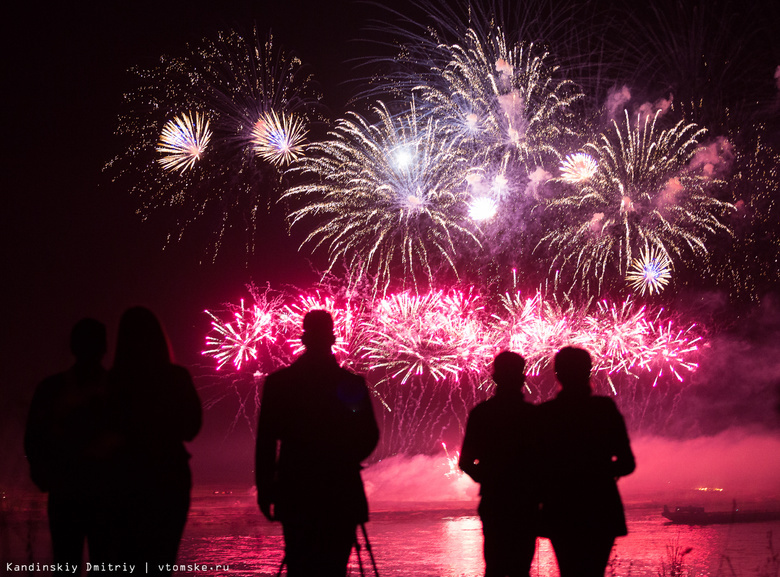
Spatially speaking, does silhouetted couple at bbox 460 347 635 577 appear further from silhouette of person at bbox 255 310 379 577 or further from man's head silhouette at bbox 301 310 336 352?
man's head silhouette at bbox 301 310 336 352

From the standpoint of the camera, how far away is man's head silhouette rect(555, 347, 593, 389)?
180 inches

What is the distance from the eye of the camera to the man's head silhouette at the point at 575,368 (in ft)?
15.0

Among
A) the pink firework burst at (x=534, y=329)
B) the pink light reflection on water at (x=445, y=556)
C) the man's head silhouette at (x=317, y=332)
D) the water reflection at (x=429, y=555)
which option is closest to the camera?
the man's head silhouette at (x=317, y=332)

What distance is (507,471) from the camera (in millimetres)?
4973

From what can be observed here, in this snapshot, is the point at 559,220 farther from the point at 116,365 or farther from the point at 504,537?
the point at 116,365

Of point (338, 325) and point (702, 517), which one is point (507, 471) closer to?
point (338, 325)

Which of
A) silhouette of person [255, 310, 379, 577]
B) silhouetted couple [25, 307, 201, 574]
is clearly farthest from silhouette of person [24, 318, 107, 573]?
silhouette of person [255, 310, 379, 577]

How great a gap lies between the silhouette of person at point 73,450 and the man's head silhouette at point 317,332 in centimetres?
119

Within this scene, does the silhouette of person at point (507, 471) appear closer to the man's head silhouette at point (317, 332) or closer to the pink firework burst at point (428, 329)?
the man's head silhouette at point (317, 332)

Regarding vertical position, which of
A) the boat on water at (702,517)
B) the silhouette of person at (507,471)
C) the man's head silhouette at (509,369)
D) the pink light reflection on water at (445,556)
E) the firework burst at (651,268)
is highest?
the firework burst at (651,268)

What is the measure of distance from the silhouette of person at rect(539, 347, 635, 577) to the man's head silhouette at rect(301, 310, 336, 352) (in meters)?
1.62

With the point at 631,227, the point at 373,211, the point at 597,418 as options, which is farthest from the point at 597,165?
the point at 597,418

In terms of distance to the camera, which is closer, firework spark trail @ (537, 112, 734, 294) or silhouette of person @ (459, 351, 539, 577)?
silhouette of person @ (459, 351, 539, 577)

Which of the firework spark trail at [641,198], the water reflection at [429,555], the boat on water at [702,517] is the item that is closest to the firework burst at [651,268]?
the firework spark trail at [641,198]
